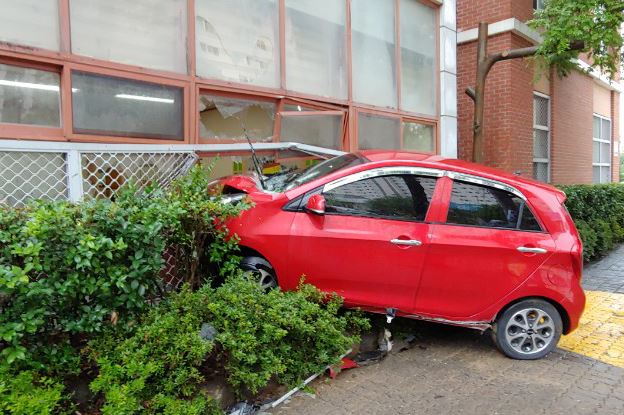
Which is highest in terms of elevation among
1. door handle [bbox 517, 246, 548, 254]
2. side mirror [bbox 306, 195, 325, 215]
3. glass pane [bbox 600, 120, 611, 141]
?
glass pane [bbox 600, 120, 611, 141]

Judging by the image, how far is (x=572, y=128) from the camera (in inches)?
517

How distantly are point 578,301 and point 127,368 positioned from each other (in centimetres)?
375

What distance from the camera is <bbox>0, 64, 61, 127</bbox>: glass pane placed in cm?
425

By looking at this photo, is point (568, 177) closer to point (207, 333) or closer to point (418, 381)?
point (418, 381)

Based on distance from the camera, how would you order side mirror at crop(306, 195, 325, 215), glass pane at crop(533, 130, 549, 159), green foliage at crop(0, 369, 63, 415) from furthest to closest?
glass pane at crop(533, 130, 549, 159) → side mirror at crop(306, 195, 325, 215) → green foliage at crop(0, 369, 63, 415)

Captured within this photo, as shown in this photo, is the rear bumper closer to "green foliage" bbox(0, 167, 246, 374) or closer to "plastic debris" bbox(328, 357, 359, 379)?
"plastic debris" bbox(328, 357, 359, 379)

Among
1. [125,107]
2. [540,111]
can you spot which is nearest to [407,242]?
[125,107]

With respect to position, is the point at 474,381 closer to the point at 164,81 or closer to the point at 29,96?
the point at 164,81

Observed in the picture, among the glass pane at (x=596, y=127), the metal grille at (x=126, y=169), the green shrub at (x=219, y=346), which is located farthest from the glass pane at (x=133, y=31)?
the glass pane at (x=596, y=127)

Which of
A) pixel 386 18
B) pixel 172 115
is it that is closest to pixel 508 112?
pixel 386 18

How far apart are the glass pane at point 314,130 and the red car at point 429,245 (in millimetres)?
2534

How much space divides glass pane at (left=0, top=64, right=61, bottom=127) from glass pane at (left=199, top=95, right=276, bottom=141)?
1.63 m

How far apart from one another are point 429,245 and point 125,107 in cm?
342

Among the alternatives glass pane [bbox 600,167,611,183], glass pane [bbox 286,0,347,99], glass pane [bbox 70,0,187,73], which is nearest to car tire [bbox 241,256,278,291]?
glass pane [bbox 70,0,187,73]
